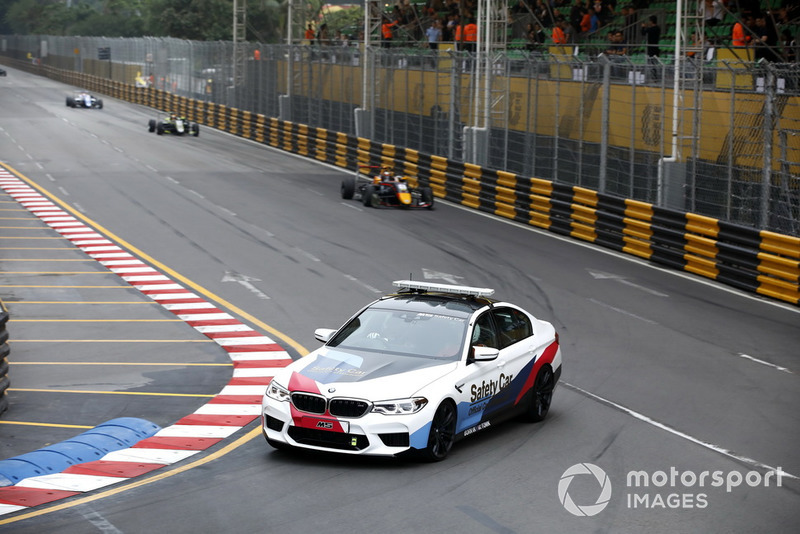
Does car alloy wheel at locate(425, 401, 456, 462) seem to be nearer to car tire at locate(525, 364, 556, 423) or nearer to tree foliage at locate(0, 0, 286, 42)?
car tire at locate(525, 364, 556, 423)

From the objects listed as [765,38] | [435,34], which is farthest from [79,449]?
[435,34]

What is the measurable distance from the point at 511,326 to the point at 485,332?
0.58 meters

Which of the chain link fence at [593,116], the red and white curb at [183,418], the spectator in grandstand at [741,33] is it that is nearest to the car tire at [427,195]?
the chain link fence at [593,116]

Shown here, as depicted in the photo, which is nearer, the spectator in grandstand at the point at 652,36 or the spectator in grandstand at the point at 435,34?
the spectator in grandstand at the point at 652,36

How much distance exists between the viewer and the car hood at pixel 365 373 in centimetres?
1030

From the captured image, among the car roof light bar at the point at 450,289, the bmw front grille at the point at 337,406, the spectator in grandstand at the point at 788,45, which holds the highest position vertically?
the spectator in grandstand at the point at 788,45

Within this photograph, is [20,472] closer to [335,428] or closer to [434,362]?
[335,428]

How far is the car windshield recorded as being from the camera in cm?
1120

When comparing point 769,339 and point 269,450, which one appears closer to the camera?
point 269,450

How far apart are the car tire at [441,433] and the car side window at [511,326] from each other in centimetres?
141

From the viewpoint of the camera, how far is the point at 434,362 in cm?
1093

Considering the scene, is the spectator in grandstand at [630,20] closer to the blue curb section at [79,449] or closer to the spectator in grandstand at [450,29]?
the spectator in grandstand at [450,29]

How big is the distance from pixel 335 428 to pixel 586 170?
18.3 m

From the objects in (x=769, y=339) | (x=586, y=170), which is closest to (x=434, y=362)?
(x=769, y=339)
